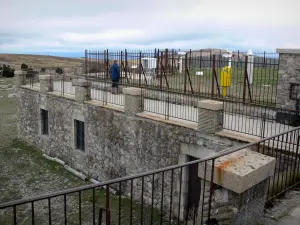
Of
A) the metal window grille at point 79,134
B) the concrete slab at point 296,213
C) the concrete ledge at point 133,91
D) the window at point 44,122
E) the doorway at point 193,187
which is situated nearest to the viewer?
Answer: the concrete slab at point 296,213

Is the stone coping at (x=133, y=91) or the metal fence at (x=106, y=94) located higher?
the stone coping at (x=133, y=91)

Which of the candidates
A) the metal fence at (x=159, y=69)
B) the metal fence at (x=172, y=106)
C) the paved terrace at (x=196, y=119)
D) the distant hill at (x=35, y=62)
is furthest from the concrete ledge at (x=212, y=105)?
the distant hill at (x=35, y=62)

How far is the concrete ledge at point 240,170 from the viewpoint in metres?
4.59

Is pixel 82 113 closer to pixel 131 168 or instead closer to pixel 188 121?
pixel 131 168

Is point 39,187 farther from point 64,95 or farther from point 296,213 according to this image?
point 296,213

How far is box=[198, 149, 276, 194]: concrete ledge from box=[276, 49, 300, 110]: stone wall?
7.28 metres

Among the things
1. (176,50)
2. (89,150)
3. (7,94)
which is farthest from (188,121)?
(7,94)

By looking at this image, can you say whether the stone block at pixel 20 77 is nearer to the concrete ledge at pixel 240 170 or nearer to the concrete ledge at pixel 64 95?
the concrete ledge at pixel 64 95

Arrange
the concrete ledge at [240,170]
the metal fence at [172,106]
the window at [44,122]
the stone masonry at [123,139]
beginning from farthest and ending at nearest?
the window at [44,122]
the metal fence at [172,106]
the stone masonry at [123,139]
the concrete ledge at [240,170]

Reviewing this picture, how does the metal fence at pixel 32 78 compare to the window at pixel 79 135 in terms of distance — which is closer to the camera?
the window at pixel 79 135

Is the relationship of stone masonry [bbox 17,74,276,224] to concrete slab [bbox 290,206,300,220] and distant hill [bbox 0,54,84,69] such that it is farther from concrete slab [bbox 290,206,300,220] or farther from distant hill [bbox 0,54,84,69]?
distant hill [bbox 0,54,84,69]

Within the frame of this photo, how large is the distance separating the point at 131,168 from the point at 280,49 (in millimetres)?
7100

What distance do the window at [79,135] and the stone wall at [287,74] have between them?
9115 mm

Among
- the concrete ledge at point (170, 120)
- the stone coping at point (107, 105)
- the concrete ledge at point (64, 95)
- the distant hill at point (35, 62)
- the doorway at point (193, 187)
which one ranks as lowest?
the doorway at point (193, 187)
